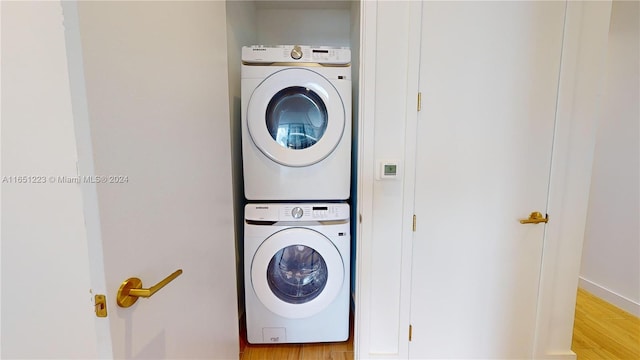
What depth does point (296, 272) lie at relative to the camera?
1656 millimetres

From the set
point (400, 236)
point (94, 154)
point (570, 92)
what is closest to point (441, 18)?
point (570, 92)

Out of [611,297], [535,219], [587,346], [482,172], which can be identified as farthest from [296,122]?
[611,297]

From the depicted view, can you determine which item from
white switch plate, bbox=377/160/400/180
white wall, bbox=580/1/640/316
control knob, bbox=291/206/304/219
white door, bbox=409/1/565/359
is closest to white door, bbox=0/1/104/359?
control knob, bbox=291/206/304/219

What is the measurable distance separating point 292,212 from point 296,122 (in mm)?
518

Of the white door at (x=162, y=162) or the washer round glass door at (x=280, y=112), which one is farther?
the washer round glass door at (x=280, y=112)

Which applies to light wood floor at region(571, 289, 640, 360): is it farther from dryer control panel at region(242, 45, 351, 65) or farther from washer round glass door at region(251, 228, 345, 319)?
dryer control panel at region(242, 45, 351, 65)

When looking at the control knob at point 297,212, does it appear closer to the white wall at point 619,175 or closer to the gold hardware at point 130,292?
the gold hardware at point 130,292

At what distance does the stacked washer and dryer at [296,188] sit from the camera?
1477 mm

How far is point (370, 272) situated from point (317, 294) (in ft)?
1.30

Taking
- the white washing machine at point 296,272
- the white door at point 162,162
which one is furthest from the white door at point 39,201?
the white washing machine at point 296,272

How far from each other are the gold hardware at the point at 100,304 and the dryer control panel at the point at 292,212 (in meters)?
0.94

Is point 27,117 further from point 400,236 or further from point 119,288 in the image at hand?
point 400,236

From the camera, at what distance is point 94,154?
564 millimetres

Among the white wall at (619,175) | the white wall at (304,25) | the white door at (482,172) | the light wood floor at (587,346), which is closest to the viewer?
the white door at (482,172)
